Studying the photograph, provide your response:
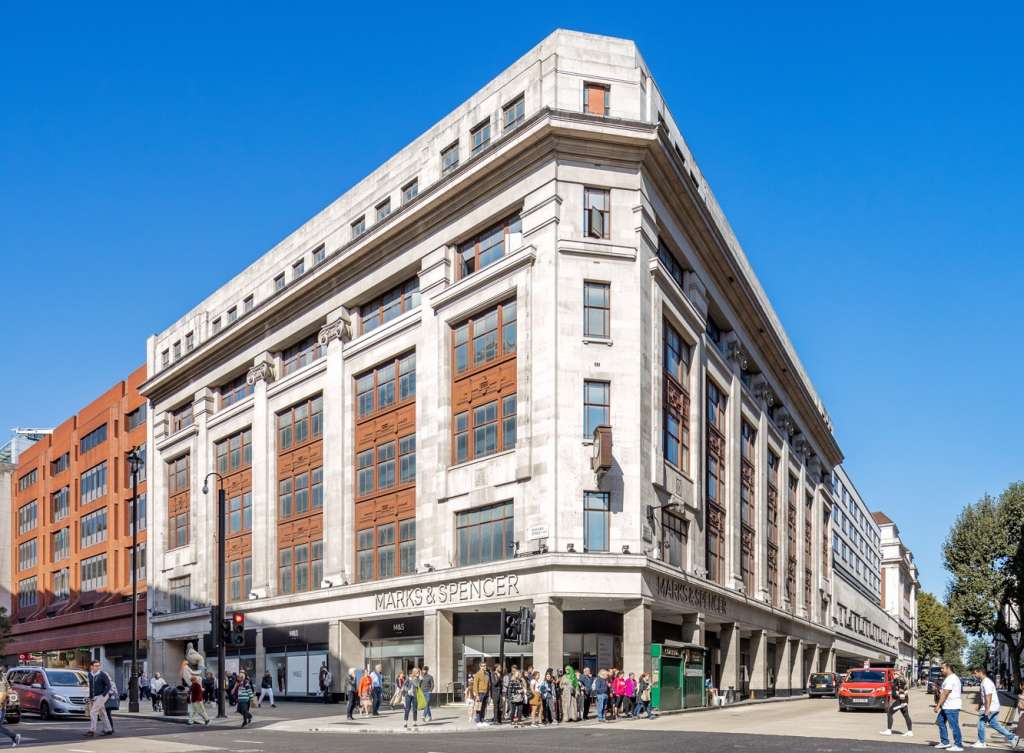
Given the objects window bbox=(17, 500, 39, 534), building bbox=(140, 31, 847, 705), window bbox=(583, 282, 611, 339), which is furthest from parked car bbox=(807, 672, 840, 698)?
window bbox=(17, 500, 39, 534)

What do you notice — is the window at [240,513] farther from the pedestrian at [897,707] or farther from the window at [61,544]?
the pedestrian at [897,707]

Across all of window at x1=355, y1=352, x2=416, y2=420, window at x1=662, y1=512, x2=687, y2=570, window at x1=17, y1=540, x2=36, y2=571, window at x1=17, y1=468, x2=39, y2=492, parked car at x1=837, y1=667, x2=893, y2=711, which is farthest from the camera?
window at x1=17, y1=468, x2=39, y2=492

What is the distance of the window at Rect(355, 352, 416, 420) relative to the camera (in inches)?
1954

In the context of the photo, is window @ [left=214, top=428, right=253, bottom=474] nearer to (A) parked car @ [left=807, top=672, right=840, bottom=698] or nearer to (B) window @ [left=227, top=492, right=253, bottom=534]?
(B) window @ [left=227, top=492, right=253, bottom=534]

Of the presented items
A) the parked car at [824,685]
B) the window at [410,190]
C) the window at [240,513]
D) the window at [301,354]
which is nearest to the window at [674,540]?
the window at [410,190]

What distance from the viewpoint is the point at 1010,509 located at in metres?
72.6

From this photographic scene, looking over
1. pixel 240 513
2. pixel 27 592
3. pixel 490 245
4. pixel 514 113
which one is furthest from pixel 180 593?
pixel 514 113

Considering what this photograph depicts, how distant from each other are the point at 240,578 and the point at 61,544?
119 ft

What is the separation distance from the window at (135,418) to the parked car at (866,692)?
5363 centimetres

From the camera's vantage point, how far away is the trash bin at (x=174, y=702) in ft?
128

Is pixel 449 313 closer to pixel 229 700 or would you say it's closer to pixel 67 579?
pixel 229 700

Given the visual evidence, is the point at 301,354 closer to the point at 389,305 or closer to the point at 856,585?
the point at 389,305

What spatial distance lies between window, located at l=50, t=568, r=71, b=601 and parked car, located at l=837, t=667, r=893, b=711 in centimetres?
6543

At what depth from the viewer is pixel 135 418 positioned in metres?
79.8
